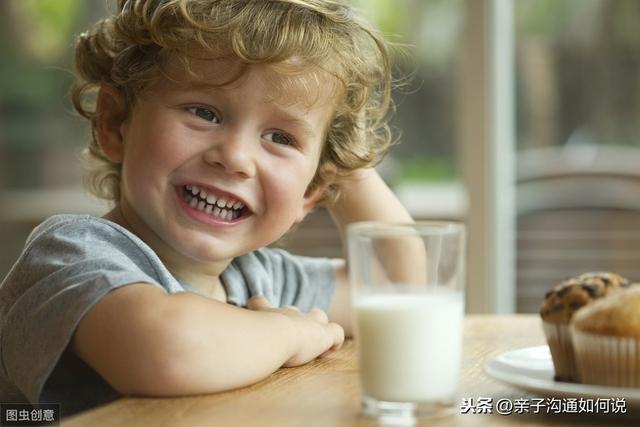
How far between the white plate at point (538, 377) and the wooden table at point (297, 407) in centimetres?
2

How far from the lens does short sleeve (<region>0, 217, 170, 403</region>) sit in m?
0.98

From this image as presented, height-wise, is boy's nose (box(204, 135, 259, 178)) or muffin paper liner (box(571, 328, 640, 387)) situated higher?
boy's nose (box(204, 135, 259, 178))

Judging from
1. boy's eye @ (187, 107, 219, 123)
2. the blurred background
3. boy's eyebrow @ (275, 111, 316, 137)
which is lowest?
the blurred background

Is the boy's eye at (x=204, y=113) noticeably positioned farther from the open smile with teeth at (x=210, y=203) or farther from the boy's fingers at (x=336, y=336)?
Result: the boy's fingers at (x=336, y=336)

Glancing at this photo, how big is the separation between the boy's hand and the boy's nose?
17 centimetres

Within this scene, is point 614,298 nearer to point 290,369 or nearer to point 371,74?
point 290,369

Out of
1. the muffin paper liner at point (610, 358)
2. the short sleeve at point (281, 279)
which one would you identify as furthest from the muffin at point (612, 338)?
the short sleeve at point (281, 279)

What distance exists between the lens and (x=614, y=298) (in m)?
0.84

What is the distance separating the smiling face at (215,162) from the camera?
119 cm

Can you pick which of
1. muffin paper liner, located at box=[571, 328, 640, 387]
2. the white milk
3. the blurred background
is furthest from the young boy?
the blurred background

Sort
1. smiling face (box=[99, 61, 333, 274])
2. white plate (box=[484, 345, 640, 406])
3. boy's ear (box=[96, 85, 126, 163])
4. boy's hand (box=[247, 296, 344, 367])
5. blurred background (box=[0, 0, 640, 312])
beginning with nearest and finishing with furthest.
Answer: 1. white plate (box=[484, 345, 640, 406])
2. boy's hand (box=[247, 296, 344, 367])
3. smiling face (box=[99, 61, 333, 274])
4. boy's ear (box=[96, 85, 126, 163])
5. blurred background (box=[0, 0, 640, 312])

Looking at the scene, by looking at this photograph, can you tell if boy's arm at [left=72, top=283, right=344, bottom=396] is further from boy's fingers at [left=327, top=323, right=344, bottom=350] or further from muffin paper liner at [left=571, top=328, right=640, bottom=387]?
muffin paper liner at [left=571, top=328, right=640, bottom=387]

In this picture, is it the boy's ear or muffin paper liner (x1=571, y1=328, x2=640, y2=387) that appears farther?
the boy's ear

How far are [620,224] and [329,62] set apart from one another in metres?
2.08
